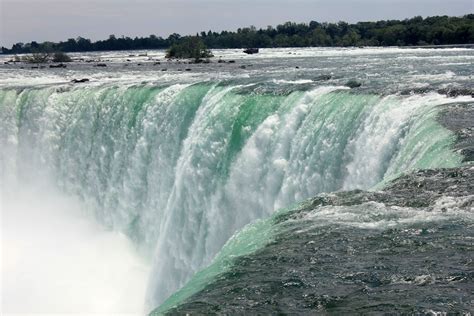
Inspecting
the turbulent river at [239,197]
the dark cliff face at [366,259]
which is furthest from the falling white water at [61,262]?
the dark cliff face at [366,259]

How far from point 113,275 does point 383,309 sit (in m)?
14.8

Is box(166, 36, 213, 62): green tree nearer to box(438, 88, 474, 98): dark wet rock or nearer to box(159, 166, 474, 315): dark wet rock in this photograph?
box(438, 88, 474, 98): dark wet rock

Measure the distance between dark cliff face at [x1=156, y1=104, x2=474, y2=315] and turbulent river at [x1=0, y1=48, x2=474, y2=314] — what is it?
0.08ft

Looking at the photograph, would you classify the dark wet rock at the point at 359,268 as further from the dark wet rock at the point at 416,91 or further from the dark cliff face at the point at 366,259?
the dark wet rock at the point at 416,91

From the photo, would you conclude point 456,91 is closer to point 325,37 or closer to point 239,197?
point 239,197

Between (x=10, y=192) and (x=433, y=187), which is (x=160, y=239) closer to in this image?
(x=433, y=187)

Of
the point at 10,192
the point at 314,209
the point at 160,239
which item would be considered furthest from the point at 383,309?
the point at 10,192

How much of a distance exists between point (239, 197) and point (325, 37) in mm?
101642

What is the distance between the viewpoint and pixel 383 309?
6.73 m

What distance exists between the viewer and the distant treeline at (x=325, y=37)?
76.0 metres

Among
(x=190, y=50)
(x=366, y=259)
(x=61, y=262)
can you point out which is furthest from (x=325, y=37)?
(x=366, y=259)

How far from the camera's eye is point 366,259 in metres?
7.95

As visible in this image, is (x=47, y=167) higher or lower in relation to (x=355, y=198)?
lower

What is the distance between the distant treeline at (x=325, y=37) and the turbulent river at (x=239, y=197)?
54470 mm
